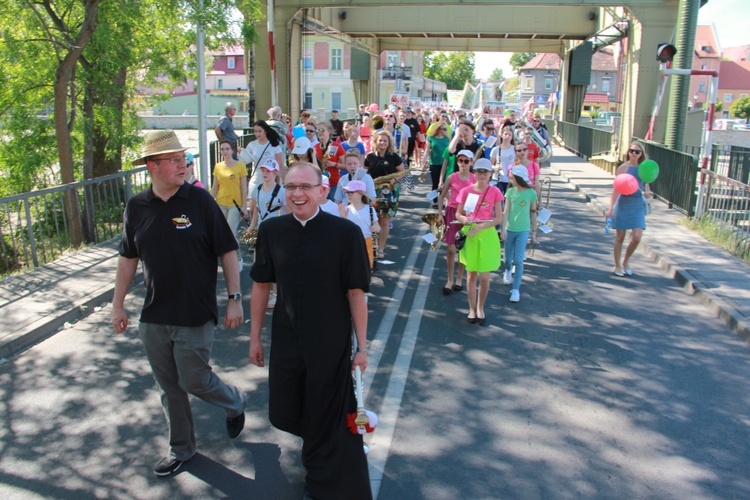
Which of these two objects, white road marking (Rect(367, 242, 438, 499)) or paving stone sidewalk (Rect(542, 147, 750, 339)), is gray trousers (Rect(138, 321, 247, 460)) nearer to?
white road marking (Rect(367, 242, 438, 499))

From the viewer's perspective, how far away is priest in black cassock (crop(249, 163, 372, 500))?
3559 millimetres

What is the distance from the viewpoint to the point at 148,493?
4023mm

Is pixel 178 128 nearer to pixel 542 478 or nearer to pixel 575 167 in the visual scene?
pixel 575 167

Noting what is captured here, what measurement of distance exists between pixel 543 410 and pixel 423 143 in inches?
736

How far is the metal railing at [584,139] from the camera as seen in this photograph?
25461mm

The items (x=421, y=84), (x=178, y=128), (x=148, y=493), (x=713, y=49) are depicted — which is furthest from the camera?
(x=713, y=49)

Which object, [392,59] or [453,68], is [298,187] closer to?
[392,59]

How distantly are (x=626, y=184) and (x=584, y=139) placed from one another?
2033 centimetres

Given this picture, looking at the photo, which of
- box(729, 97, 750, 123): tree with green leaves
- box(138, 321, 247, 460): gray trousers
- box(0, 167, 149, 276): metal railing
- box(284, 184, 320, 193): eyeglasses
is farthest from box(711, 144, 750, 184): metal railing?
box(729, 97, 750, 123): tree with green leaves

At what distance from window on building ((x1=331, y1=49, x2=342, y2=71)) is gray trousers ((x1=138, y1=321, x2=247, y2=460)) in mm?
68506

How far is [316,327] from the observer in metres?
3.59

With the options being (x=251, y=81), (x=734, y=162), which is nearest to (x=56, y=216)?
(x=251, y=81)

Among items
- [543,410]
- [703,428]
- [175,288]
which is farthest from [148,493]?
[703,428]

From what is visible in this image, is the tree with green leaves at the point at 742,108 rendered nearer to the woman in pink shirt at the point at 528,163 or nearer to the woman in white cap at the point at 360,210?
the woman in pink shirt at the point at 528,163
